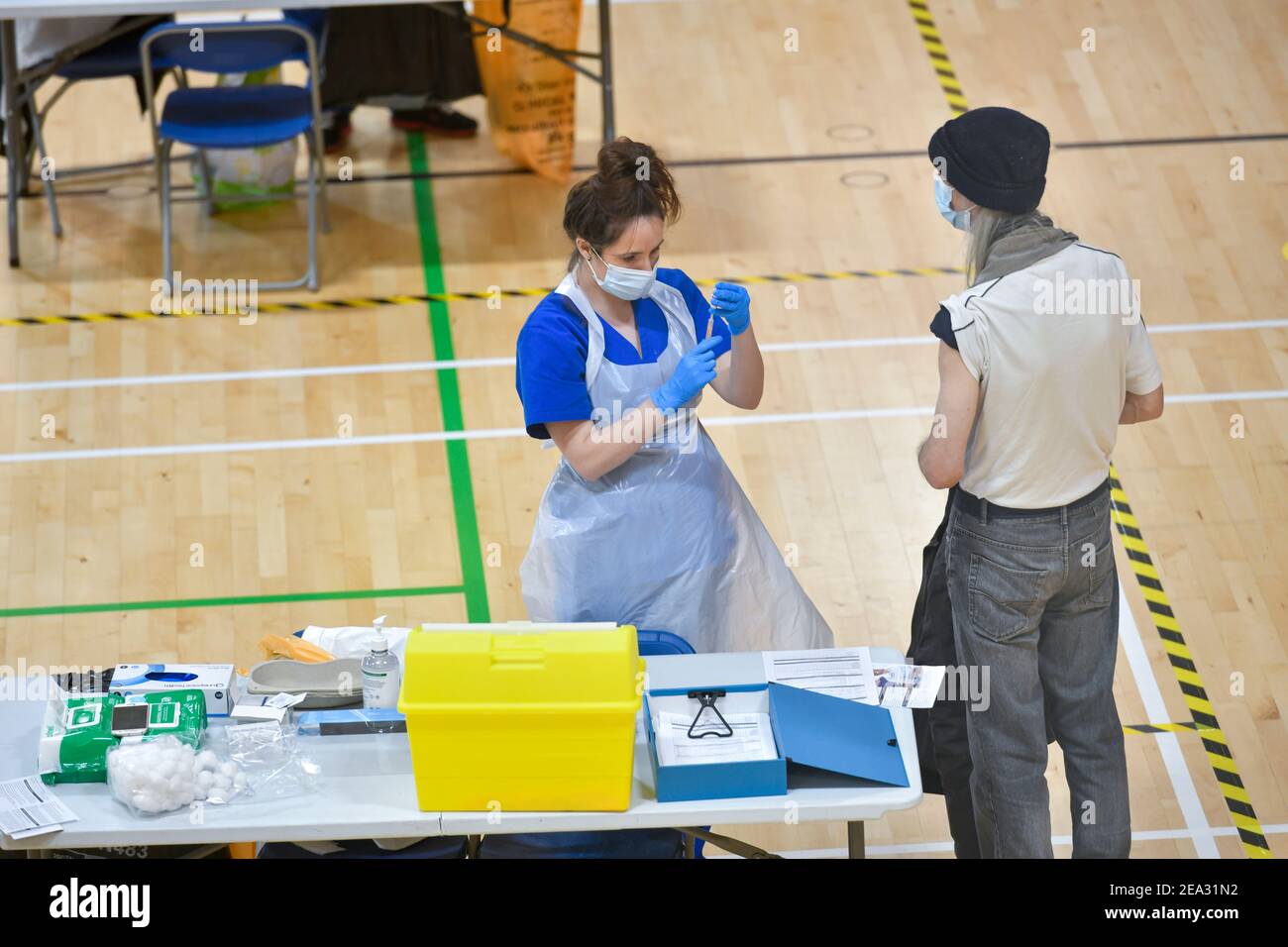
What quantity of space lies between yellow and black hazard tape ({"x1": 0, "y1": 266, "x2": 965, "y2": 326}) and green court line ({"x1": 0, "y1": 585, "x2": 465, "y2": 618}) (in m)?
1.71

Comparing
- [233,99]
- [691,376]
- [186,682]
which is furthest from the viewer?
[233,99]

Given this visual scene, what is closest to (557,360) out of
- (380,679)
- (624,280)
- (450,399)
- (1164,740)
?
(624,280)

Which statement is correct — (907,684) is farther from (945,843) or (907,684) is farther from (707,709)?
(945,843)

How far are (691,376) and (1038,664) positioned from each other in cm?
107

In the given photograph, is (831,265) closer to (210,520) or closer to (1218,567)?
(1218,567)

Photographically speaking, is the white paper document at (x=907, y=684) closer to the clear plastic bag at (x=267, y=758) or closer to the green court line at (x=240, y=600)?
the clear plastic bag at (x=267, y=758)

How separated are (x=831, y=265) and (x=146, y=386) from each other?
281 centimetres

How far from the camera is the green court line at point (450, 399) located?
19.1 ft

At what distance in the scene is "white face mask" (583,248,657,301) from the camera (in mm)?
4043

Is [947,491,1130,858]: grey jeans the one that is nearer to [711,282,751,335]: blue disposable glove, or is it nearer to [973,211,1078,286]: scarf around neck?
[973,211,1078,286]: scarf around neck

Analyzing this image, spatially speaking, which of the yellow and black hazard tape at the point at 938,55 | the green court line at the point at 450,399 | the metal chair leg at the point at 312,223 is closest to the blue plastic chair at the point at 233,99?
the metal chair leg at the point at 312,223

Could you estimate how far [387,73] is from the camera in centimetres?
799

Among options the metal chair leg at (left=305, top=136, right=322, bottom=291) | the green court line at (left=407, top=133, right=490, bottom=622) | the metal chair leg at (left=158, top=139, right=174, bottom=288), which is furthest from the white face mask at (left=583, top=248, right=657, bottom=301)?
the metal chair leg at (left=158, top=139, right=174, bottom=288)

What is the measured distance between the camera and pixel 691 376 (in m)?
4.03
